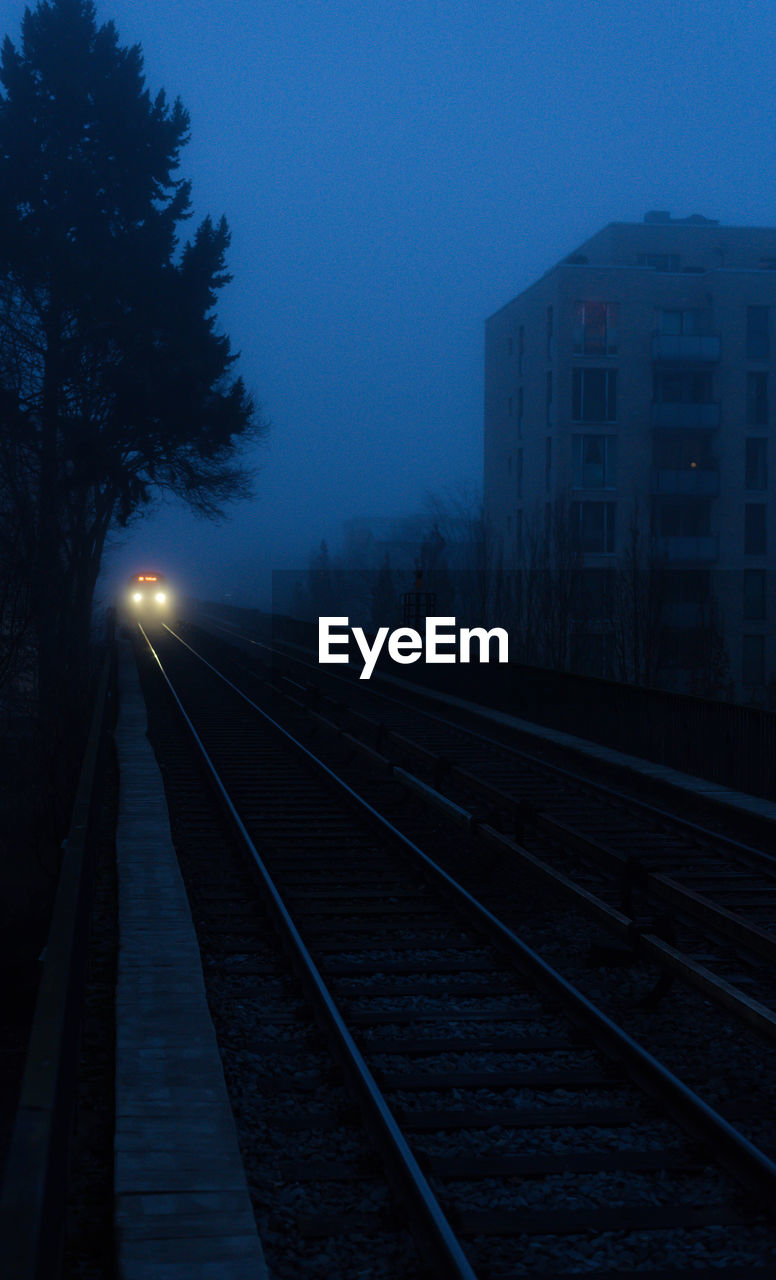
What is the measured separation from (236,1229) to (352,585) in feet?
292

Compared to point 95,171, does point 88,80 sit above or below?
above

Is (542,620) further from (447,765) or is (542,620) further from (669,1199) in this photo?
(669,1199)

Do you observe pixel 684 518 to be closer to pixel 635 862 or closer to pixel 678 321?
pixel 678 321

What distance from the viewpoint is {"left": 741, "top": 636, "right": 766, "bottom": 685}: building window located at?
52.9 m

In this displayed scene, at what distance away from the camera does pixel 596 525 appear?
53281 mm

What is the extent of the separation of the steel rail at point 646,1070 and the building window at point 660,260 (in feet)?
162

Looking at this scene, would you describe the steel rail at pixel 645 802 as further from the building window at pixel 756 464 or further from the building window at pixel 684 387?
the building window at pixel 756 464

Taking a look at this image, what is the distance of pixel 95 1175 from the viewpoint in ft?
19.4

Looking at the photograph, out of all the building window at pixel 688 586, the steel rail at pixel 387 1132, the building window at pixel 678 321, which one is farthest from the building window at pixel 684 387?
the steel rail at pixel 387 1132

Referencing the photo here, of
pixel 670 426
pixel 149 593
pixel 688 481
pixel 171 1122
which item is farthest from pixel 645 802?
pixel 149 593

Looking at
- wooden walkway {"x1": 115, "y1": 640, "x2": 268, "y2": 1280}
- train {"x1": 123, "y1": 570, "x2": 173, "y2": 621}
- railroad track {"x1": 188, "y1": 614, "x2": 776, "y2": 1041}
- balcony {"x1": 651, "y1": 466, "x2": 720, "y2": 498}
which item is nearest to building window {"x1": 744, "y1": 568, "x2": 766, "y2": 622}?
balcony {"x1": 651, "y1": 466, "x2": 720, "y2": 498}

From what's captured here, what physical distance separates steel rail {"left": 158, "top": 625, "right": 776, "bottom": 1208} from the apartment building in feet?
140

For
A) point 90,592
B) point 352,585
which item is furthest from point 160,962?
point 352,585

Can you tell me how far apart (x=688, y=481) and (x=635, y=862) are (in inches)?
1766
